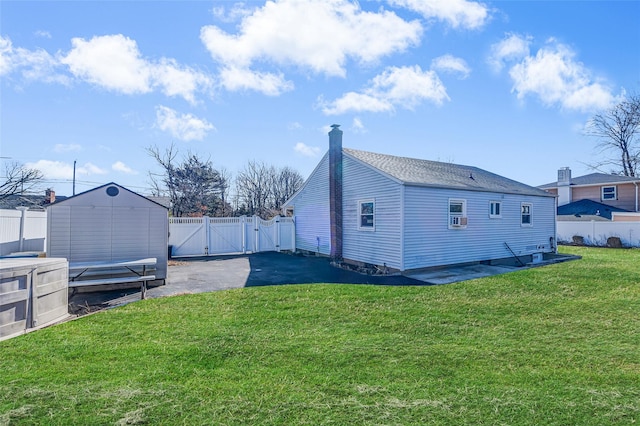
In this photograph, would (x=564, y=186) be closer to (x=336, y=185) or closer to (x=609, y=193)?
(x=609, y=193)

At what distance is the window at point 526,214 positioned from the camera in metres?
14.2

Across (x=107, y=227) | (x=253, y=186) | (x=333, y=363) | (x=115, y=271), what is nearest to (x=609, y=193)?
(x=333, y=363)

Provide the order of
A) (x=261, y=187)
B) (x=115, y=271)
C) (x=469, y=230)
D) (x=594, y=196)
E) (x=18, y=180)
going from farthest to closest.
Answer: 1. (x=261, y=187)
2. (x=594, y=196)
3. (x=18, y=180)
4. (x=469, y=230)
5. (x=115, y=271)

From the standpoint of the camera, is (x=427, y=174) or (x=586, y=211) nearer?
(x=427, y=174)

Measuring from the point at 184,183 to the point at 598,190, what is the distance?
33958mm

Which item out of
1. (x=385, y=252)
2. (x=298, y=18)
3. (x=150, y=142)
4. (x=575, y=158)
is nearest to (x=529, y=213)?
(x=385, y=252)

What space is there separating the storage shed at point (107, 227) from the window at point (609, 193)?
30603mm

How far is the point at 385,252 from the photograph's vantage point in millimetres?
11031

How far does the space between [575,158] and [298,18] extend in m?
34.1

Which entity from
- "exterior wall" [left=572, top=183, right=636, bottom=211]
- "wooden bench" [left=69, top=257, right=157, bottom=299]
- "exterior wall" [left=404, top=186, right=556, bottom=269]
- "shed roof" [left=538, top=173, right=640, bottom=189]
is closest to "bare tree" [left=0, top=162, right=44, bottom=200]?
"wooden bench" [left=69, top=257, right=157, bottom=299]

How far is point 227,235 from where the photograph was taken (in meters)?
16.0

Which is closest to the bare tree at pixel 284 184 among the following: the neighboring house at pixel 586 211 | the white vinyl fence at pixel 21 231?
the white vinyl fence at pixel 21 231

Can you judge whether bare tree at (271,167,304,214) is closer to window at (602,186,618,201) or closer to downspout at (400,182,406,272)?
downspout at (400,182,406,272)

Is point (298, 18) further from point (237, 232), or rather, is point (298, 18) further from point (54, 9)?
point (237, 232)
